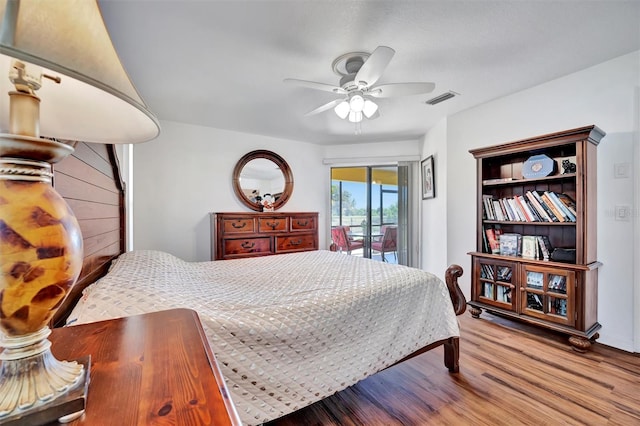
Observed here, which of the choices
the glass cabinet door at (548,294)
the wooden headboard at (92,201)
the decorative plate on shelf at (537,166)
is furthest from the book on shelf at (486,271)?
the wooden headboard at (92,201)

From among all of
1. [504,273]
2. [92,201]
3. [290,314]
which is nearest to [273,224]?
[92,201]

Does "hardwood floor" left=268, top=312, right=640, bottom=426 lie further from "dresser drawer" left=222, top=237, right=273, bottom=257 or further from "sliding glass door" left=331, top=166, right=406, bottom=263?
"sliding glass door" left=331, top=166, right=406, bottom=263

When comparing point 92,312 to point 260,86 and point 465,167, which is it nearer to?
point 260,86

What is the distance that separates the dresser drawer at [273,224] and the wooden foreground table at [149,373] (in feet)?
8.86

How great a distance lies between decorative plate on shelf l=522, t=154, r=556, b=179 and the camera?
96.4 inches

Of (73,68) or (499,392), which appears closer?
(73,68)

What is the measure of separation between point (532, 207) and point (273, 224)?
2.93m

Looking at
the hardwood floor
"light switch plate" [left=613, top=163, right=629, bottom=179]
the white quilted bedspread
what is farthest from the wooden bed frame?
"light switch plate" [left=613, top=163, right=629, bottom=179]

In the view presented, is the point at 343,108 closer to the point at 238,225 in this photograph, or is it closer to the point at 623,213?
the point at 238,225

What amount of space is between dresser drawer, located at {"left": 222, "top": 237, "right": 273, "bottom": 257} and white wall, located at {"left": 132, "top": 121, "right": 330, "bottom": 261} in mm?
560

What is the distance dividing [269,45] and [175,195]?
7.94ft

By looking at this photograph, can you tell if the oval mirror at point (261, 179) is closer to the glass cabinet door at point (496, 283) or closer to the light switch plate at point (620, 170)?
the glass cabinet door at point (496, 283)

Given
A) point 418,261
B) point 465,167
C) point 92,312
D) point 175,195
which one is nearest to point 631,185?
point 465,167

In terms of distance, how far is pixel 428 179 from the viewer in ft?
13.4
